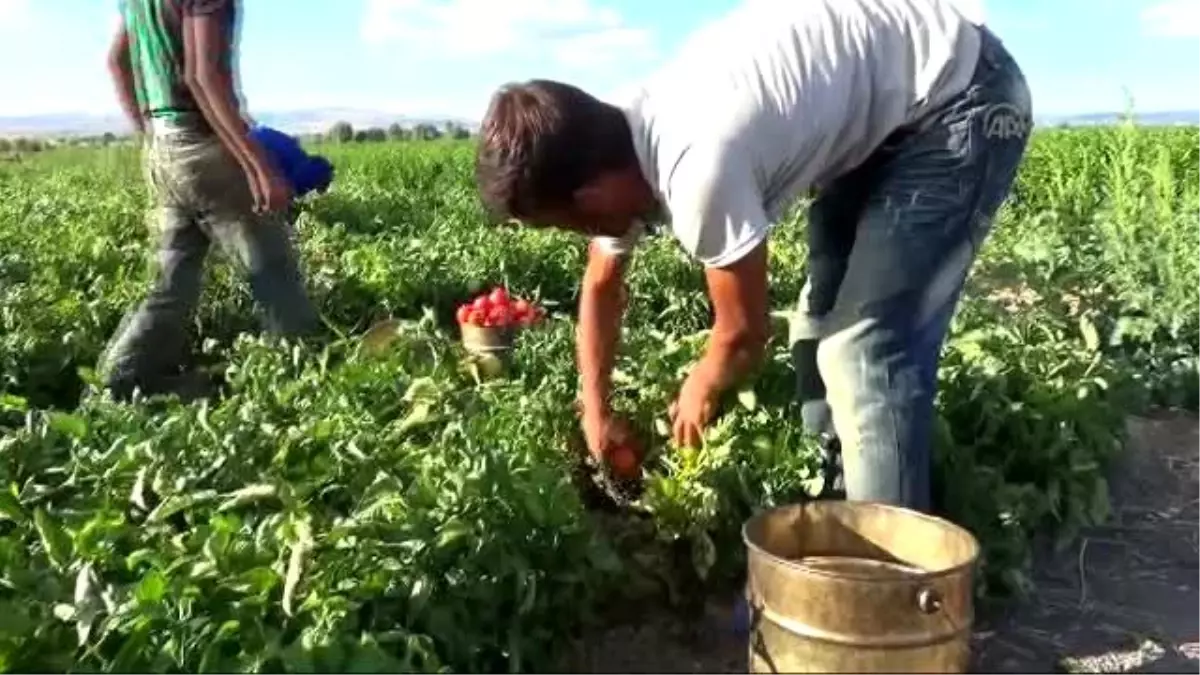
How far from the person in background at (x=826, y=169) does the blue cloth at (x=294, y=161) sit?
7.40 ft

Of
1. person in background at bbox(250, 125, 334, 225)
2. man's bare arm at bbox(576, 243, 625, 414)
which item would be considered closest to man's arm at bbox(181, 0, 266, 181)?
person in background at bbox(250, 125, 334, 225)

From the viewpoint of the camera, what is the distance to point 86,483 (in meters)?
2.87

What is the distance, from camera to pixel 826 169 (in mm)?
2576

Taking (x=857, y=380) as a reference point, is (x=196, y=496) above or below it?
below

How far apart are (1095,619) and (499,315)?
1942mm

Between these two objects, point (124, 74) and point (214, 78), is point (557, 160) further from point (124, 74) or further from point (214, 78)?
point (124, 74)

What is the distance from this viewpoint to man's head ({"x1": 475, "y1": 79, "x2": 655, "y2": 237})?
2270mm

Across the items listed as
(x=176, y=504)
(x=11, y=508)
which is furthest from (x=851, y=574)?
(x=11, y=508)

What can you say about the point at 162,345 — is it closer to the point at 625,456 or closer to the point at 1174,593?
the point at 625,456

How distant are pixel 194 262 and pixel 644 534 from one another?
2.21m

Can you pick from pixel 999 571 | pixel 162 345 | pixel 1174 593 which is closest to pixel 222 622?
pixel 999 571

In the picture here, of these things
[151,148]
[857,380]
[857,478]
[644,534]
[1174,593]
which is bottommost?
[1174,593]

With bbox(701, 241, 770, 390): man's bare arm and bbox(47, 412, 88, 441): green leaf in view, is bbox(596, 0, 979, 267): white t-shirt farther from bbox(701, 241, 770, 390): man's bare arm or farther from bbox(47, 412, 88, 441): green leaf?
bbox(47, 412, 88, 441): green leaf

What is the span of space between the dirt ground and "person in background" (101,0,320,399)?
201 cm
